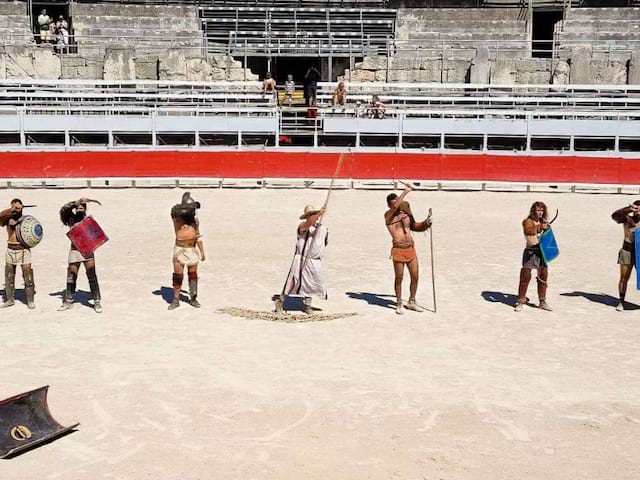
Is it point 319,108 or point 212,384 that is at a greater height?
point 319,108

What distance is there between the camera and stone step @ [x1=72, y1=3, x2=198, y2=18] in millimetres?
34312

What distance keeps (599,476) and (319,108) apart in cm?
2235

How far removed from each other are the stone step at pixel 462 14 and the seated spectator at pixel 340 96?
20.6ft

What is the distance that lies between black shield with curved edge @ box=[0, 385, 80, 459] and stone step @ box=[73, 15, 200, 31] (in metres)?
27.6

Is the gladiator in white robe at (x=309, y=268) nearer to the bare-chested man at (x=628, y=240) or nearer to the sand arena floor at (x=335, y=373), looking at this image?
the sand arena floor at (x=335, y=373)

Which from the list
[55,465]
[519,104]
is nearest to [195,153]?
[519,104]

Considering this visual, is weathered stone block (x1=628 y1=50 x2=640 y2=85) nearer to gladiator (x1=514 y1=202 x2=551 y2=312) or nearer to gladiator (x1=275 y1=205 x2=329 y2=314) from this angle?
gladiator (x1=514 y1=202 x2=551 y2=312)

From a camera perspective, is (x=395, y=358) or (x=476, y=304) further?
(x=476, y=304)

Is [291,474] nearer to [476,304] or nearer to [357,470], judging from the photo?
[357,470]

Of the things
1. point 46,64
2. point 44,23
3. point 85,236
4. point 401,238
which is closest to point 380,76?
point 46,64

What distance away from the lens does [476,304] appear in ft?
42.1

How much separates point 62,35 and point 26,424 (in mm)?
27060

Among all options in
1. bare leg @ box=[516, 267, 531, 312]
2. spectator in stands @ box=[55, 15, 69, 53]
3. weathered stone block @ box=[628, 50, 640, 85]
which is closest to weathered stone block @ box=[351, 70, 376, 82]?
weathered stone block @ box=[628, 50, 640, 85]

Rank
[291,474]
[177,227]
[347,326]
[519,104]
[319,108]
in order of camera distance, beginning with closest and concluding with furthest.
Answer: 1. [291,474]
2. [347,326]
3. [177,227]
4. [319,108]
5. [519,104]
